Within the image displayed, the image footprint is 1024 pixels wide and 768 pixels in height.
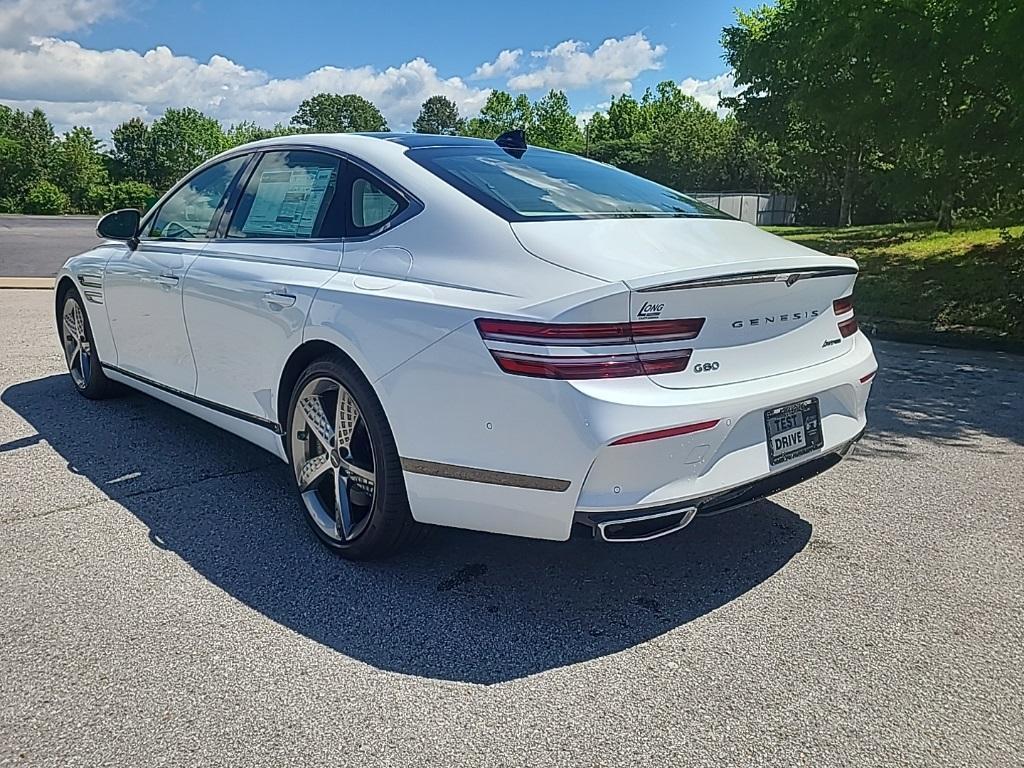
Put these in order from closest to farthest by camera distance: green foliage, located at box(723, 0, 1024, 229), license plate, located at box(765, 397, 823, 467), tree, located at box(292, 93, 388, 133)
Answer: license plate, located at box(765, 397, 823, 467) < green foliage, located at box(723, 0, 1024, 229) < tree, located at box(292, 93, 388, 133)

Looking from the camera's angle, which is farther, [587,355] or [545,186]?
[545,186]

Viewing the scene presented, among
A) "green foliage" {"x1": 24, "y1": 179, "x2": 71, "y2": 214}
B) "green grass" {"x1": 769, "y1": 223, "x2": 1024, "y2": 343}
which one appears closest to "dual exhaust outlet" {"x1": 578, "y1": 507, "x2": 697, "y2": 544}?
"green grass" {"x1": 769, "y1": 223, "x2": 1024, "y2": 343}

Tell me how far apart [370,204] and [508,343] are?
111 cm

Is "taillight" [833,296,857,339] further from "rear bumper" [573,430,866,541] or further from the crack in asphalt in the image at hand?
the crack in asphalt

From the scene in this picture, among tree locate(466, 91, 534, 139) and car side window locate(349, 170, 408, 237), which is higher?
tree locate(466, 91, 534, 139)

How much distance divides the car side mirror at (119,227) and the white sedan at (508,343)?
4.01 ft

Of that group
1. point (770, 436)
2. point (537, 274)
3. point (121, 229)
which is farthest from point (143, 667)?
point (121, 229)

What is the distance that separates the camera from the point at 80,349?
5.81 meters

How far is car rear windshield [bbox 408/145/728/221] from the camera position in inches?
127

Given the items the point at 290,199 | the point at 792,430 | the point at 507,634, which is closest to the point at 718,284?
the point at 792,430

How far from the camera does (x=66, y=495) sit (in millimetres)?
4102

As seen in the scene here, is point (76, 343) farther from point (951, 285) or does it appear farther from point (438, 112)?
point (438, 112)

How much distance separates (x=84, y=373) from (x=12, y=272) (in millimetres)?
11366

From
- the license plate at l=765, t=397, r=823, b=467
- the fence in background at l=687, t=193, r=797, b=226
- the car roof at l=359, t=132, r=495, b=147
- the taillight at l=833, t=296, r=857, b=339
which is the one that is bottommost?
the fence in background at l=687, t=193, r=797, b=226
